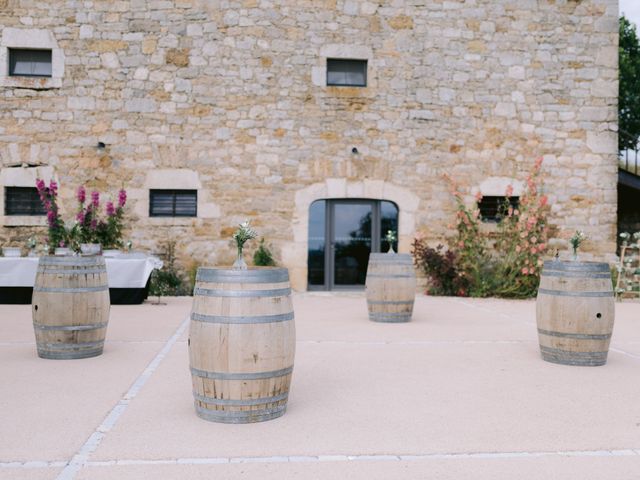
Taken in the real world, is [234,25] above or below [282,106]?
above

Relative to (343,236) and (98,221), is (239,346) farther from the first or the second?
(343,236)

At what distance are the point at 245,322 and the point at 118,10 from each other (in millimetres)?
8375

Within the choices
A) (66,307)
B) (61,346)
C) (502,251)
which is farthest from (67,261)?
(502,251)

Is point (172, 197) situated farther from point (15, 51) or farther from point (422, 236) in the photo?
point (422, 236)

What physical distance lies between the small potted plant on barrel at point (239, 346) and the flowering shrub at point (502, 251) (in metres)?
6.88

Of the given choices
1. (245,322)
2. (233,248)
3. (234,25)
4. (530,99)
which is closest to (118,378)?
(245,322)

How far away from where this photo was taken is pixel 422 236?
989 centimetres

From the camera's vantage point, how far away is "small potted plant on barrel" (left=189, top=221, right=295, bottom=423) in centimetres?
294

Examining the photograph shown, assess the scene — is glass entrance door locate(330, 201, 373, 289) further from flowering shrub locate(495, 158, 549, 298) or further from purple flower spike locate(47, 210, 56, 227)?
purple flower spike locate(47, 210, 56, 227)

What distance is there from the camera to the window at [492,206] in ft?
33.4

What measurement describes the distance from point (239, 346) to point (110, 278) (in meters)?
5.47

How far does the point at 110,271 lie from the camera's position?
7840 millimetres

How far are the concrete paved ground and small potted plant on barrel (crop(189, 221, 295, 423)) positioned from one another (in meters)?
0.11

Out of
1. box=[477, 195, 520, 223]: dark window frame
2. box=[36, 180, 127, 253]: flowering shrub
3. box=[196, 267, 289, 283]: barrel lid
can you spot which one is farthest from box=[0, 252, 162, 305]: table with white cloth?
box=[477, 195, 520, 223]: dark window frame
